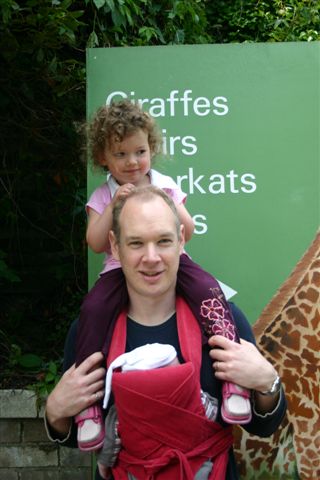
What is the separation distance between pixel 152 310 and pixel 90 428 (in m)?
0.43

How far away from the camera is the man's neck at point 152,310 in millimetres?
2506

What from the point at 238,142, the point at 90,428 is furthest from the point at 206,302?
the point at 238,142

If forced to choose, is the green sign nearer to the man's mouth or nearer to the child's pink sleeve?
the child's pink sleeve

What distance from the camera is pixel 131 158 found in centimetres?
301

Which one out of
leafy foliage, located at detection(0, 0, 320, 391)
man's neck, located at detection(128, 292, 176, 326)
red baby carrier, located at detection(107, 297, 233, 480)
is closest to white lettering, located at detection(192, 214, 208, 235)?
man's neck, located at detection(128, 292, 176, 326)

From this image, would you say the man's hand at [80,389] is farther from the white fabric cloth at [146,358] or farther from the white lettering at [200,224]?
the white lettering at [200,224]

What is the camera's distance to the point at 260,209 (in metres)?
3.50

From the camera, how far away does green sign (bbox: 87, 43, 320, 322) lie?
3482 mm

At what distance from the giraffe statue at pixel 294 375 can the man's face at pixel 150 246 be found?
1129 millimetres

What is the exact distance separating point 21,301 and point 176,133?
225cm

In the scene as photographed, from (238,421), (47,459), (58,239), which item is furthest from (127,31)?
(238,421)

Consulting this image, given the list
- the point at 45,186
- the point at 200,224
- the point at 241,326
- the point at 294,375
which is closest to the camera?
the point at 241,326

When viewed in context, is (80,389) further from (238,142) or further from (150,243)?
(238,142)

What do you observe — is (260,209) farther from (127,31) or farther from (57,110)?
(57,110)
